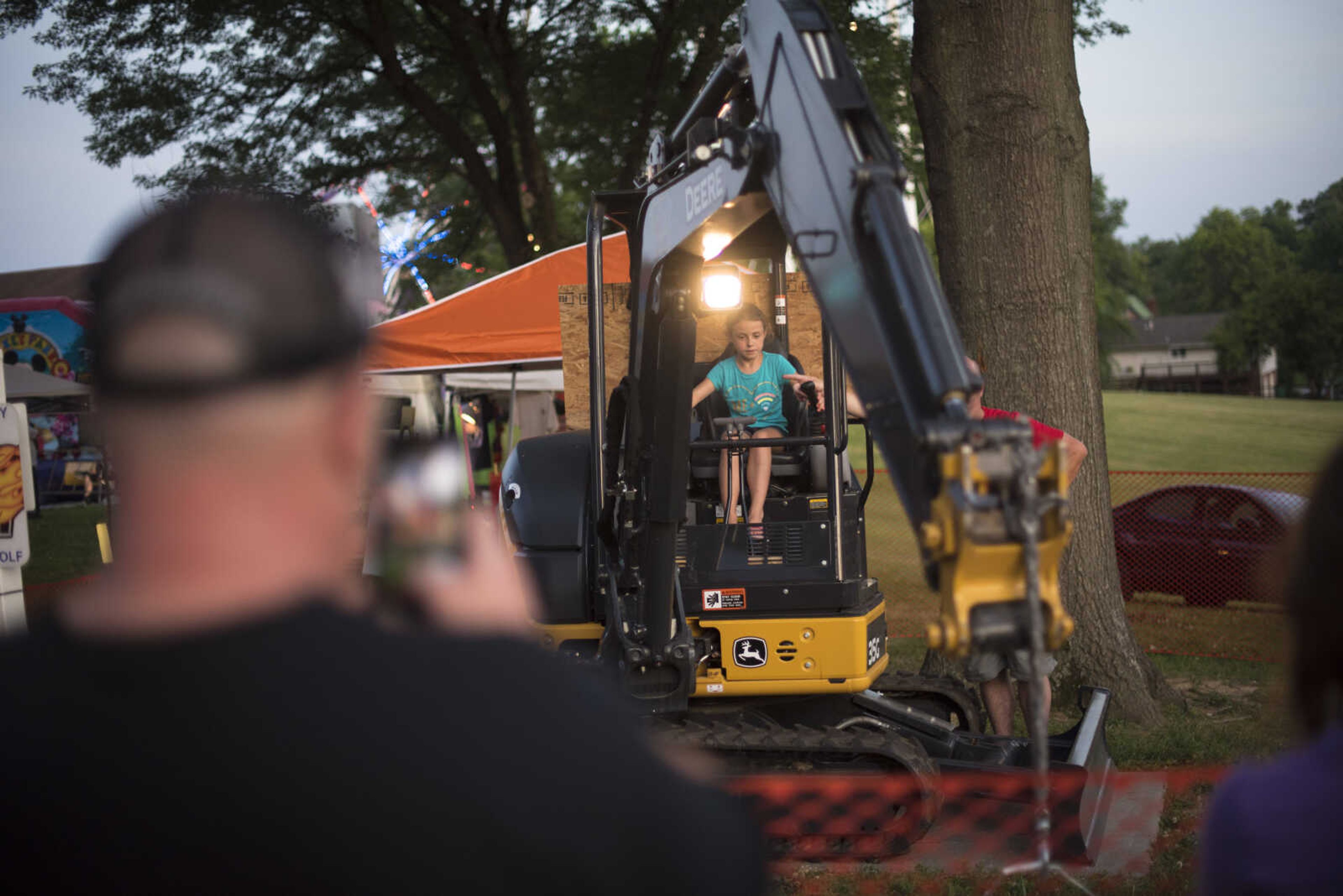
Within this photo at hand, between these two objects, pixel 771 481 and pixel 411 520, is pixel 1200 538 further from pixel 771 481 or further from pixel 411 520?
pixel 411 520

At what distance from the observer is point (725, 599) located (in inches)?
226

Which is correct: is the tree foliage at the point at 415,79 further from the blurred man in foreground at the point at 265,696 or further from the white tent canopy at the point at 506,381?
the blurred man in foreground at the point at 265,696

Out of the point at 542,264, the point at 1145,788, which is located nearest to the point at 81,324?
the point at 1145,788

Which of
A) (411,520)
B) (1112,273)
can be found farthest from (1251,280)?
(411,520)

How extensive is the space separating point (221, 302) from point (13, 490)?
765 cm

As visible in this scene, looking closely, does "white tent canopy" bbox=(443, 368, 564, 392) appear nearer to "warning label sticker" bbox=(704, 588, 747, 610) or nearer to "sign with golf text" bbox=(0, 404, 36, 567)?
"sign with golf text" bbox=(0, 404, 36, 567)

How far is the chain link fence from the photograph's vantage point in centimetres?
1176

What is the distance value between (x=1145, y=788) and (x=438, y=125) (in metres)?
14.6

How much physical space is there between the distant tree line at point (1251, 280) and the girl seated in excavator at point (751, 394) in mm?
25321

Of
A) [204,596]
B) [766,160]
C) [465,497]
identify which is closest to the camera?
[204,596]

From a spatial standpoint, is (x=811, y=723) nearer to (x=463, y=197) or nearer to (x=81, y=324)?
(x=81, y=324)

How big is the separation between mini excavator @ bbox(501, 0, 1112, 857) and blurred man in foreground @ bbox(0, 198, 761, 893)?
5.94 ft

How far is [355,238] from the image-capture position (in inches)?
47.4

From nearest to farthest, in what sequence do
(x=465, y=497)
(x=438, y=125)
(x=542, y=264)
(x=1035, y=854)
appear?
1. (x=465, y=497)
2. (x=1035, y=854)
3. (x=542, y=264)
4. (x=438, y=125)
